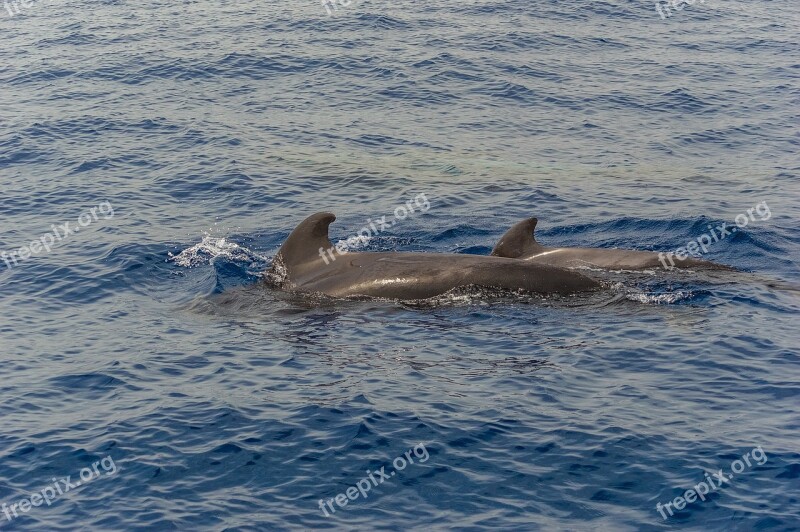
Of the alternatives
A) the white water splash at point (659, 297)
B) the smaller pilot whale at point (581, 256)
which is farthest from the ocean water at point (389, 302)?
the smaller pilot whale at point (581, 256)

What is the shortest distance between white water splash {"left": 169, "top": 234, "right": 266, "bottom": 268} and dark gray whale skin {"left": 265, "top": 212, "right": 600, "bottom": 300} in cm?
250

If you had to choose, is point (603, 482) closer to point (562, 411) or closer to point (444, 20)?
point (562, 411)

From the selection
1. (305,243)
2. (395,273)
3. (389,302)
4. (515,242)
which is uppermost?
(305,243)

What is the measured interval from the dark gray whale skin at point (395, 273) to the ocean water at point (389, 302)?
1.33 ft

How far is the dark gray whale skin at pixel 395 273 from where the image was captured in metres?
19.7

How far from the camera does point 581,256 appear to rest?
2222 cm

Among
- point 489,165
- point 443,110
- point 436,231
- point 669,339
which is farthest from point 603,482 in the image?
point 443,110

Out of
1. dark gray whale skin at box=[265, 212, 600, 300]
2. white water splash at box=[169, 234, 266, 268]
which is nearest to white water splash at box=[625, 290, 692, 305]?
dark gray whale skin at box=[265, 212, 600, 300]

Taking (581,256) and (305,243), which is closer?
(305,243)

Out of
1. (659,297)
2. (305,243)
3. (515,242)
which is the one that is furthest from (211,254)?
(659,297)

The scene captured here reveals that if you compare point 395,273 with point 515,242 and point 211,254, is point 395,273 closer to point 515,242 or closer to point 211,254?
point 515,242

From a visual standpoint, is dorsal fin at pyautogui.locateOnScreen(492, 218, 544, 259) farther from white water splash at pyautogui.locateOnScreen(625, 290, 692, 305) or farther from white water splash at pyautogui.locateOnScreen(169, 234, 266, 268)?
white water splash at pyautogui.locateOnScreen(169, 234, 266, 268)

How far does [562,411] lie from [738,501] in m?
3.16

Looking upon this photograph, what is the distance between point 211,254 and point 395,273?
19.5ft
